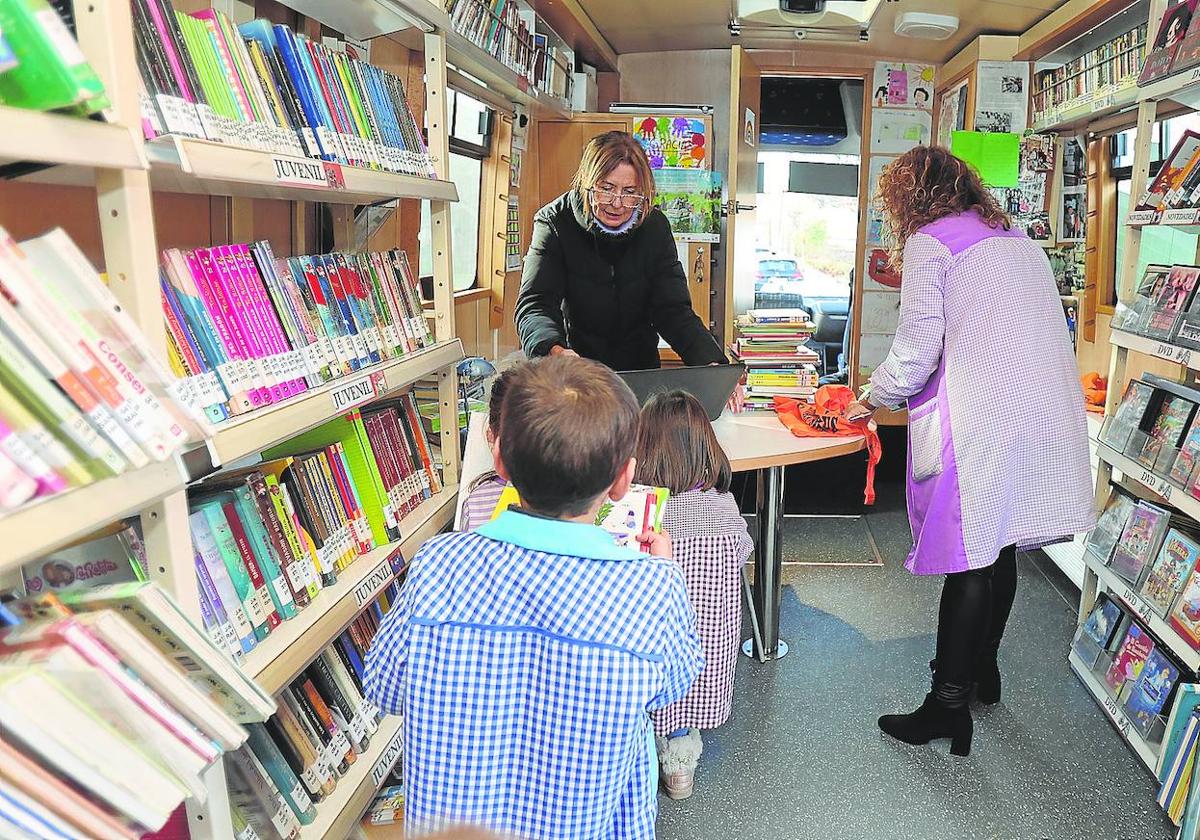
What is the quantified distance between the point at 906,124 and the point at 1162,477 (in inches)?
162

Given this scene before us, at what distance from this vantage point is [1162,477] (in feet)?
7.99

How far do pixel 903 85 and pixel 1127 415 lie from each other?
387 centimetres

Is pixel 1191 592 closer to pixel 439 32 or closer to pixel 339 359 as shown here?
pixel 339 359

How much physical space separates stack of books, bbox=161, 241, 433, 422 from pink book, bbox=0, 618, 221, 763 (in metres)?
0.49

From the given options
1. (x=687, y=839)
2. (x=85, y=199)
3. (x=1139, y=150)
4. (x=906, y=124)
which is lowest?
(x=687, y=839)

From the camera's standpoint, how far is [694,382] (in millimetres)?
2600

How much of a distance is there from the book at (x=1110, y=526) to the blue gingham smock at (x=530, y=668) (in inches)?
79.8

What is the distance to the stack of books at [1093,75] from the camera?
3.49 meters

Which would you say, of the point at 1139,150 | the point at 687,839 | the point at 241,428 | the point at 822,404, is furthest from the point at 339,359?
the point at 1139,150

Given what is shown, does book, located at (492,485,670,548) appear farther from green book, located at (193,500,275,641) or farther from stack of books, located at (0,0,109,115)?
stack of books, located at (0,0,109,115)

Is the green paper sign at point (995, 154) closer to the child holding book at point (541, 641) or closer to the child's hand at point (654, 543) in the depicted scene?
the child's hand at point (654, 543)

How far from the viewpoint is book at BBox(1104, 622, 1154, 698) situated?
8.27 ft

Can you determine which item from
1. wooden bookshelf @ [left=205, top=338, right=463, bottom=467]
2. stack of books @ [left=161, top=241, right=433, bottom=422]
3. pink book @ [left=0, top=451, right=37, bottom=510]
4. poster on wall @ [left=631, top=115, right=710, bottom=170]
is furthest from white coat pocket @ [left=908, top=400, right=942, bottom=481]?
poster on wall @ [left=631, top=115, right=710, bottom=170]

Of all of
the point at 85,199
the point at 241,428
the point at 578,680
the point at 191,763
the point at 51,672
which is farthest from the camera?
the point at 85,199
